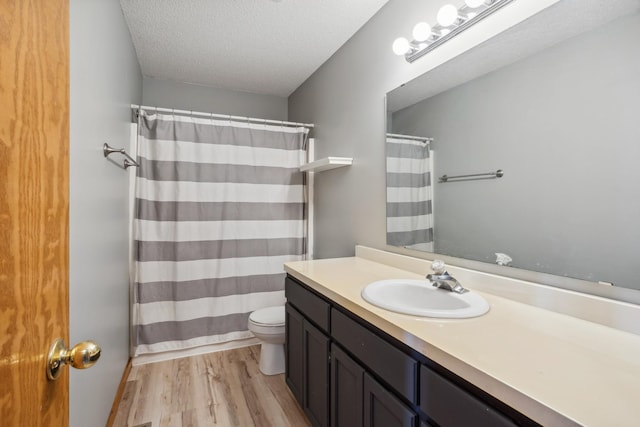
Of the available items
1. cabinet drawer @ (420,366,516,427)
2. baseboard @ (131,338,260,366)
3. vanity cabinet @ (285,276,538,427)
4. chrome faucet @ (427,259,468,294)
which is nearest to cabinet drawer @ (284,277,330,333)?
vanity cabinet @ (285,276,538,427)

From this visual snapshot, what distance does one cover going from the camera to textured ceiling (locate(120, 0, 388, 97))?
191 cm

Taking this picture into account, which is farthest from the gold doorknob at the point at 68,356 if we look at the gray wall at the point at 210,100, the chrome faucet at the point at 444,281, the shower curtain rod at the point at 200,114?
the gray wall at the point at 210,100

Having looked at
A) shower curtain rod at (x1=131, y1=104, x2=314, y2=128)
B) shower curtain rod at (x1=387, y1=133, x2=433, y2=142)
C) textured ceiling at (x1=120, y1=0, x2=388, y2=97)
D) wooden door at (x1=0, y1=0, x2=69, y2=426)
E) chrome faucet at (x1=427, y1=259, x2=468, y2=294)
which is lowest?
chrome faucet at (x1=427, y1=259, x2=468, y2=294)

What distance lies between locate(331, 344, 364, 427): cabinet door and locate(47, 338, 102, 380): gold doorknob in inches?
33.8

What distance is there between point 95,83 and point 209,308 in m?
1.83

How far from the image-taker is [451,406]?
77 centimetres

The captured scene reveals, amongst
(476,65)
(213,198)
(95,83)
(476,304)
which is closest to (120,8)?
(95,83)

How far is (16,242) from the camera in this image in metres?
0.42

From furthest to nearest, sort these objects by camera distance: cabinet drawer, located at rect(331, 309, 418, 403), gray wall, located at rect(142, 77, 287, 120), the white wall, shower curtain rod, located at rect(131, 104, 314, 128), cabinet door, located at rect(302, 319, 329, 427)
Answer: gray wall, located at rect(142, 77, 287, 120), shower curtain rod, located at rect(131, 104, 314, 128), the white wall, cabinet door, located at rect(302, 319, 329, 427), cabinet drawer, located at rect(331, 309, 418, 403)

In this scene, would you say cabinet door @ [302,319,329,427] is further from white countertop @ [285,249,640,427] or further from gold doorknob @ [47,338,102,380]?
gold doorknob @ [47,338,102,380]

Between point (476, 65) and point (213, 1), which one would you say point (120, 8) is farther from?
point (476, 65)

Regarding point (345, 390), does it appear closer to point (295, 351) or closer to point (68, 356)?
point (295, 351)

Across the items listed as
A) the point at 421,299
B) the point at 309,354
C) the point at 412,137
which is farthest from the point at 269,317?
the point at 412,137

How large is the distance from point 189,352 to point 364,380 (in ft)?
6.36
